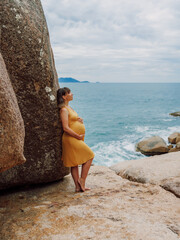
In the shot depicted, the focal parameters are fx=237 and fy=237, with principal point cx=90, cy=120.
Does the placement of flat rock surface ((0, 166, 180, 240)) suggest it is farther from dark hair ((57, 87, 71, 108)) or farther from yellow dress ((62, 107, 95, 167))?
dark hair ((57, 87, 71, 108))

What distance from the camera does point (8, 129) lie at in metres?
3.23

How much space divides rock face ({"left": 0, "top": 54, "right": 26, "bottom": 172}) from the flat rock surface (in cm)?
141

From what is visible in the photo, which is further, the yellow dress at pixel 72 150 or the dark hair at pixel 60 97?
the yellow dress at pixel 72 150

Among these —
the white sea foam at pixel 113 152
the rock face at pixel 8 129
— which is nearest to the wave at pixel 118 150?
the white sea foam at pixel 113 152

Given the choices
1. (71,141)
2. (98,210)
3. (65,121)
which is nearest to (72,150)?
(71,141)

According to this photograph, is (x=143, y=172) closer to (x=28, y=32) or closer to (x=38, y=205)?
(x=38, y=205)

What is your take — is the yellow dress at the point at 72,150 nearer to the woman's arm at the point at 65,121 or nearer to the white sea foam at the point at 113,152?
the woman's arm at the point at 65,121

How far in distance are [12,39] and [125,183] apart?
4.53 meters

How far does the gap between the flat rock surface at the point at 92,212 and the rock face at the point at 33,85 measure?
564 mm

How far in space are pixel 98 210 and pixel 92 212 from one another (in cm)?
15

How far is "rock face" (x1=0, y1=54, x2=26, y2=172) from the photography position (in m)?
3.15

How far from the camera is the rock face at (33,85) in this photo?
4.73 m

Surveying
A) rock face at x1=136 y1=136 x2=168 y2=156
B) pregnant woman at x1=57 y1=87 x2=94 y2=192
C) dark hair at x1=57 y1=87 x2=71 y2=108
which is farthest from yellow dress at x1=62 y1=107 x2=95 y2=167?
rock face at x1=136 y1=136 x2=168 y2=156

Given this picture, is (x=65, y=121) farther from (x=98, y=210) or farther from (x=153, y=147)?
(x=153, y=147)
